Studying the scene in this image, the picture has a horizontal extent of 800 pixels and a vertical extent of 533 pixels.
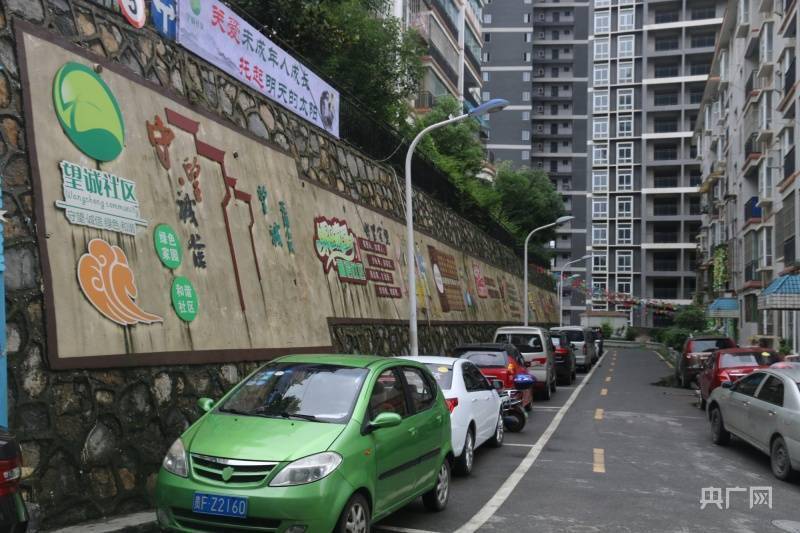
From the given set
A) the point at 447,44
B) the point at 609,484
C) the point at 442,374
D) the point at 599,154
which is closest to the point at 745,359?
the point at 609,484

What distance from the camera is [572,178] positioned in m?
101

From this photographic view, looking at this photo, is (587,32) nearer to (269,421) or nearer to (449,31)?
(449,31)

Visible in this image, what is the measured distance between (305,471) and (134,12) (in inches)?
292

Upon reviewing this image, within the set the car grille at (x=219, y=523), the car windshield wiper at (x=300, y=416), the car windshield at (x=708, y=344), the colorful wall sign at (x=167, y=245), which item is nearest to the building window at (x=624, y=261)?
the car windshield at (x=708, y=344)

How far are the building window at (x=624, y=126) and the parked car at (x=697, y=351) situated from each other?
72.2m

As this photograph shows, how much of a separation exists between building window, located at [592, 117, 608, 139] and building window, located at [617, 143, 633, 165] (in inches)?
92.3

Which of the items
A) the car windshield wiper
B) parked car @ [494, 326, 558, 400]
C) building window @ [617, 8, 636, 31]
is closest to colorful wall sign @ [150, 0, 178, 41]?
the car windshield wiper

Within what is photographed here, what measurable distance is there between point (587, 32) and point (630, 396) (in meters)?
93.1

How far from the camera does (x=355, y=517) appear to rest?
590 cm

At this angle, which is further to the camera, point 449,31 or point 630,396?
point 449,31

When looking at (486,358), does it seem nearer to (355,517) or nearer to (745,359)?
(745,359)

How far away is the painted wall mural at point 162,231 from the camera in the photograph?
7.77 meters

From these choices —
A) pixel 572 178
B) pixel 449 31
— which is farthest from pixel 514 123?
pixel 449 31

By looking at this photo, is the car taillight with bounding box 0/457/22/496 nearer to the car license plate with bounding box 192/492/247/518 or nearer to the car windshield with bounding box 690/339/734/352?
the car license plate with bounding box 192/492/247/518
